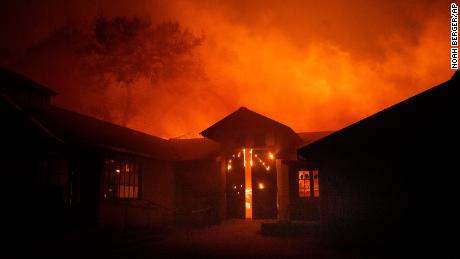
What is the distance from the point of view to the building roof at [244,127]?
2062cm

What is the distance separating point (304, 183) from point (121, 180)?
9375 millimetres

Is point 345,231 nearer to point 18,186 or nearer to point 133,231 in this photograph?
point 133,231

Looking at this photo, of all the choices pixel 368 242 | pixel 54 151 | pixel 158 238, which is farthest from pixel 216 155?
pixel 368 242

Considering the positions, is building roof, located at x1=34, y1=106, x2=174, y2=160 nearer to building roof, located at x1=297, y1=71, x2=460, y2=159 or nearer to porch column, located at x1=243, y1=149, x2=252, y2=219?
porch column, located at x1=243, y1=149, x2=252, y2=219

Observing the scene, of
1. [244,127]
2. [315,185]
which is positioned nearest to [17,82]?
[244,127]

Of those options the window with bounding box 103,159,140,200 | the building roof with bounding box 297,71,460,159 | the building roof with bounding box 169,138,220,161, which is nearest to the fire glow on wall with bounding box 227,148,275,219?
the building roof with bounding box 169,138,220,161

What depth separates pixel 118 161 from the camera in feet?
53.0

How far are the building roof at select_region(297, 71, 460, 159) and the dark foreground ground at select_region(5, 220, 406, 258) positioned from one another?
3.33 m

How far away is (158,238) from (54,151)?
4.95 m

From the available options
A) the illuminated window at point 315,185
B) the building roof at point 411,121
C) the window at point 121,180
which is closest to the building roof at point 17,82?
the window at point 121,180

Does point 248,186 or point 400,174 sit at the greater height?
point 400,174

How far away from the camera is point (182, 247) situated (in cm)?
1227

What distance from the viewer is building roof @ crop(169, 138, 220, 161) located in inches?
822

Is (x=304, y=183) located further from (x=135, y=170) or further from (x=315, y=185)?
(x=135, y=170)
